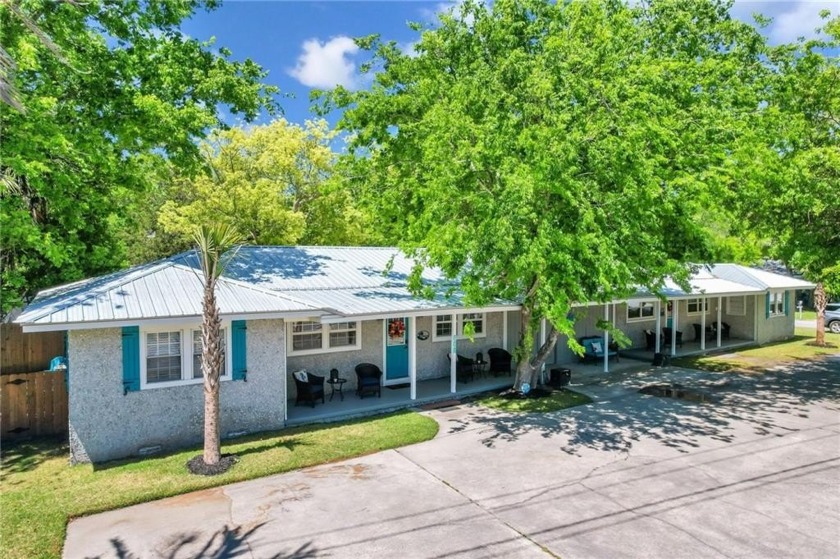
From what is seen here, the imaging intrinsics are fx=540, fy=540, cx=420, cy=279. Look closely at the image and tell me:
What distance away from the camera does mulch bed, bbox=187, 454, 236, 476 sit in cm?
922

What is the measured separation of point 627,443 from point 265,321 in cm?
790

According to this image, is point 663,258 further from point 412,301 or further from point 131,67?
point 131,67

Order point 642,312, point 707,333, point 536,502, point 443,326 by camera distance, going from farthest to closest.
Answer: point 707,333 → point 642,312 → point 443,326 → point 536,502

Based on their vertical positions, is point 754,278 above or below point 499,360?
above

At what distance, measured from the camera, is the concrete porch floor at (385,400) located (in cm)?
1264

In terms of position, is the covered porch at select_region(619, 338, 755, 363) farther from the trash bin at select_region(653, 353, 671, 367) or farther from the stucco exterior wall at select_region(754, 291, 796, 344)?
the stucco exterior wall at select_region(754, 291, 796, 344)

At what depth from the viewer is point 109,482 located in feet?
29.1

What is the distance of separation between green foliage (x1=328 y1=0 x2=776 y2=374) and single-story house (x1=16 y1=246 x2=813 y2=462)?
2.41 m

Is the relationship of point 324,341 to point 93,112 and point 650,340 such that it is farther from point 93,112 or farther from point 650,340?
point 650,340

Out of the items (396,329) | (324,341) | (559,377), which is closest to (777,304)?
(559,377)

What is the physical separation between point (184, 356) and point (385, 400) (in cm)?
518

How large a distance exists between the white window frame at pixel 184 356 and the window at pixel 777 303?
24.6 metres

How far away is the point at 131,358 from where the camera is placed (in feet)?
33.2

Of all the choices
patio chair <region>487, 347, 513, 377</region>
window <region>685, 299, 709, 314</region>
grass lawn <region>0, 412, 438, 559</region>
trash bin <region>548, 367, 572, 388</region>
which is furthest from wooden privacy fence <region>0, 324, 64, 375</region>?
window <region>685, 299, 709, 314</region>
